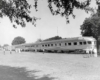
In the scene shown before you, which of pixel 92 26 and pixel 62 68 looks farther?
pixel 92 26

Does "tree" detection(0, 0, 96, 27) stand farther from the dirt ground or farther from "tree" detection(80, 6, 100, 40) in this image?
"tree" detection(80, 6, 100, 40)

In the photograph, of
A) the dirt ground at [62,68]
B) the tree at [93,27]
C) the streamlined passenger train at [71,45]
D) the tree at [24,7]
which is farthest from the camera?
the tree at [93,27]

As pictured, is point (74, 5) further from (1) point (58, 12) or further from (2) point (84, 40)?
(2) point (84, 40)

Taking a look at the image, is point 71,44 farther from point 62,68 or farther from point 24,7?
point 24,7

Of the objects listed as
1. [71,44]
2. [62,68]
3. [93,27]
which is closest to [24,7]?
[62,68]

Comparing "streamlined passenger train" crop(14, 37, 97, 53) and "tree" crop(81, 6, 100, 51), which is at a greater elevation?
"tree" crop(81, 6, 100, 51)

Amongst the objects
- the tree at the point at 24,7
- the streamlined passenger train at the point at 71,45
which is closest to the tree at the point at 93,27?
the streamlined passenger train at the point at 71,45

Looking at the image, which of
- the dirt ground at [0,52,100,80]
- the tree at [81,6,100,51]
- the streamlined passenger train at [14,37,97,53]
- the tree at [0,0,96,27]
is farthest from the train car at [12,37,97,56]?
the tree at [0,0,96,27]

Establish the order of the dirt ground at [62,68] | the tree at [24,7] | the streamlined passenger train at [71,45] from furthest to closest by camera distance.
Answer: the streamlined passenger train at [71,45], the dirt ground at [62,68], the tree at [24,7]

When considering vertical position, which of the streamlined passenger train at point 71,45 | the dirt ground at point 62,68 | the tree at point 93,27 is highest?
the tree at point 93,27

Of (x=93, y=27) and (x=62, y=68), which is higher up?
(x=93, y=27)

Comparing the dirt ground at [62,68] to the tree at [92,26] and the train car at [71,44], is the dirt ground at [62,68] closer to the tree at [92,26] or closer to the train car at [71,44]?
the train car at [71,44]

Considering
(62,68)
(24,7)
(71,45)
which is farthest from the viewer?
(71,45)

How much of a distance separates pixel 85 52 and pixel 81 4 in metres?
23.5
